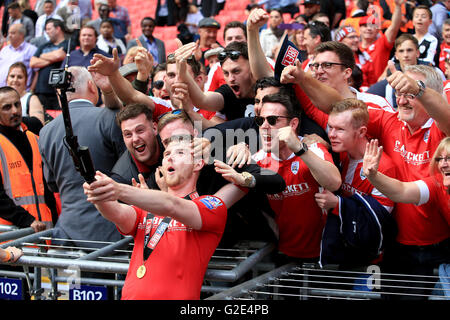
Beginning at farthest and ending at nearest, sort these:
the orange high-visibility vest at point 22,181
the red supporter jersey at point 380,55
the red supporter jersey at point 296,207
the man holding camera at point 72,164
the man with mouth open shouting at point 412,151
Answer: the red supporter jersey at point 380,55 < the orange high-visibility vest at point 22,181 < the man holding camera at point 72,164 < the red supporter jersey at point 296,207 < the man with mouth open shouting at point 412,151

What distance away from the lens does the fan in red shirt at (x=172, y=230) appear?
9.52ft

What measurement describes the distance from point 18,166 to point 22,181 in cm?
15

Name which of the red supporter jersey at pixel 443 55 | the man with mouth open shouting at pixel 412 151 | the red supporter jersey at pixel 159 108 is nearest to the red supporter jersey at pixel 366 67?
the red supporter jersey at pixel 443 55

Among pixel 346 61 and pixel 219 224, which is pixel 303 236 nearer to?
pixel 219 224

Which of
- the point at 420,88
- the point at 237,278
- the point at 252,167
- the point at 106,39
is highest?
the point at 106,39

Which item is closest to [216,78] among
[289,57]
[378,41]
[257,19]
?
[257,19]

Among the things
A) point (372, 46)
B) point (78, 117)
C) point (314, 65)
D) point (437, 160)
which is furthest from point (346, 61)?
point (372, 46)

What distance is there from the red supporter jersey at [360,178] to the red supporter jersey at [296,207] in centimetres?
24

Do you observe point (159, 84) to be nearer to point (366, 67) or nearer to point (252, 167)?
point (252, 167)

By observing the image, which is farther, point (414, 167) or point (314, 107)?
point (314, 107)

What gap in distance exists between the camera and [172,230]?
3.08 m

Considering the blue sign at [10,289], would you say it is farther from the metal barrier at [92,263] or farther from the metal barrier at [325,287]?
the metal barrier at [325,287]

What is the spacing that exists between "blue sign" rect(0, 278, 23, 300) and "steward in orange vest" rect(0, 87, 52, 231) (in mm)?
1417

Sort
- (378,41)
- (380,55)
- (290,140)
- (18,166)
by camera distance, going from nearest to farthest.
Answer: (290,140), (18,166), (380,55), (378,41)
